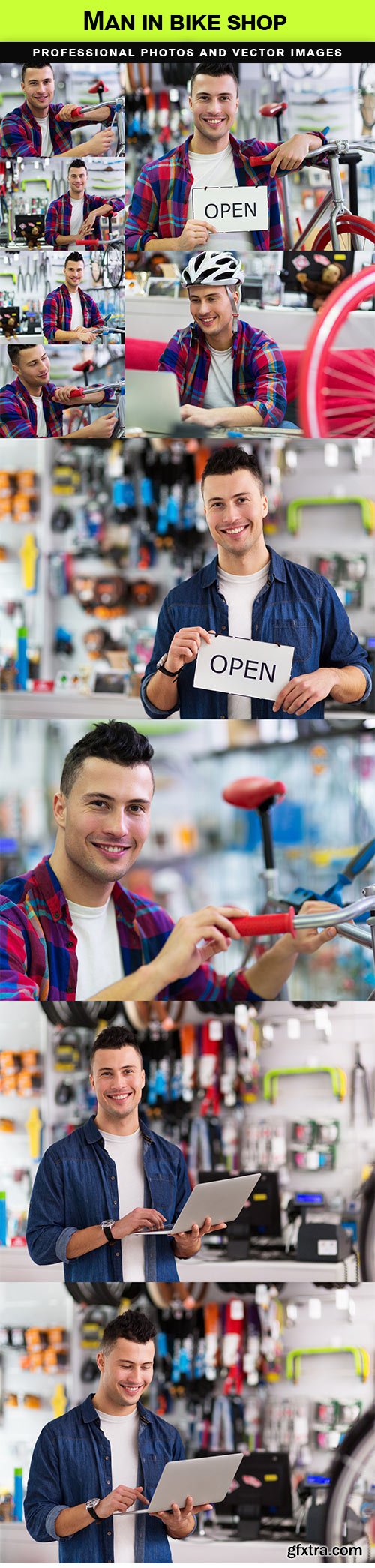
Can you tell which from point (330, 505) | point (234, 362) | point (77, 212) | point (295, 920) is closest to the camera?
point (295, 920)

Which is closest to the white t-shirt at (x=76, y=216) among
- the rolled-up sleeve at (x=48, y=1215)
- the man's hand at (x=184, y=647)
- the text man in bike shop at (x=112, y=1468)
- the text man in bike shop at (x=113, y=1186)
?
the man's hand at (x=184, y=647)

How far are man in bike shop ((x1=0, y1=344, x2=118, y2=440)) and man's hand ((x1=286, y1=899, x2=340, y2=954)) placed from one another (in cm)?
117

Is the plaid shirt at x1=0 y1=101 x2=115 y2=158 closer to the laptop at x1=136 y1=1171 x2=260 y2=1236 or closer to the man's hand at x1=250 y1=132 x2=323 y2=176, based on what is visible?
the man's hand at x1=250 y1=132 x2=323 y2=176

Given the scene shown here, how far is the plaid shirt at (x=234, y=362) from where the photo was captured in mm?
2914

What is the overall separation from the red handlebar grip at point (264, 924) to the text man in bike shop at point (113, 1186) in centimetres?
33

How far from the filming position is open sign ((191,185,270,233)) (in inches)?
117

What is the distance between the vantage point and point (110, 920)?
2.79 m

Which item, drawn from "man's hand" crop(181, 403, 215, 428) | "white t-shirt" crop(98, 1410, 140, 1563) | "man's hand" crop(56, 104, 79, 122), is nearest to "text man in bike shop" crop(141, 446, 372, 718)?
"man's hand" crop(181, 403, 215, 428)

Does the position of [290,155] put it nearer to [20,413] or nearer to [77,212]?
[77,212]

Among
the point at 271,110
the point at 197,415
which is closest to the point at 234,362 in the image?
the point at 197,415

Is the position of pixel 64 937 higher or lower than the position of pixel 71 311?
lower

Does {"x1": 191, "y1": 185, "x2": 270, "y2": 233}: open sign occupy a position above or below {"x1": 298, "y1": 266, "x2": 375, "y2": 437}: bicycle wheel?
above

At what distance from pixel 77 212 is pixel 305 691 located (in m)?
1.24

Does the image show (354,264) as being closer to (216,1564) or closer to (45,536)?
(45,536)
